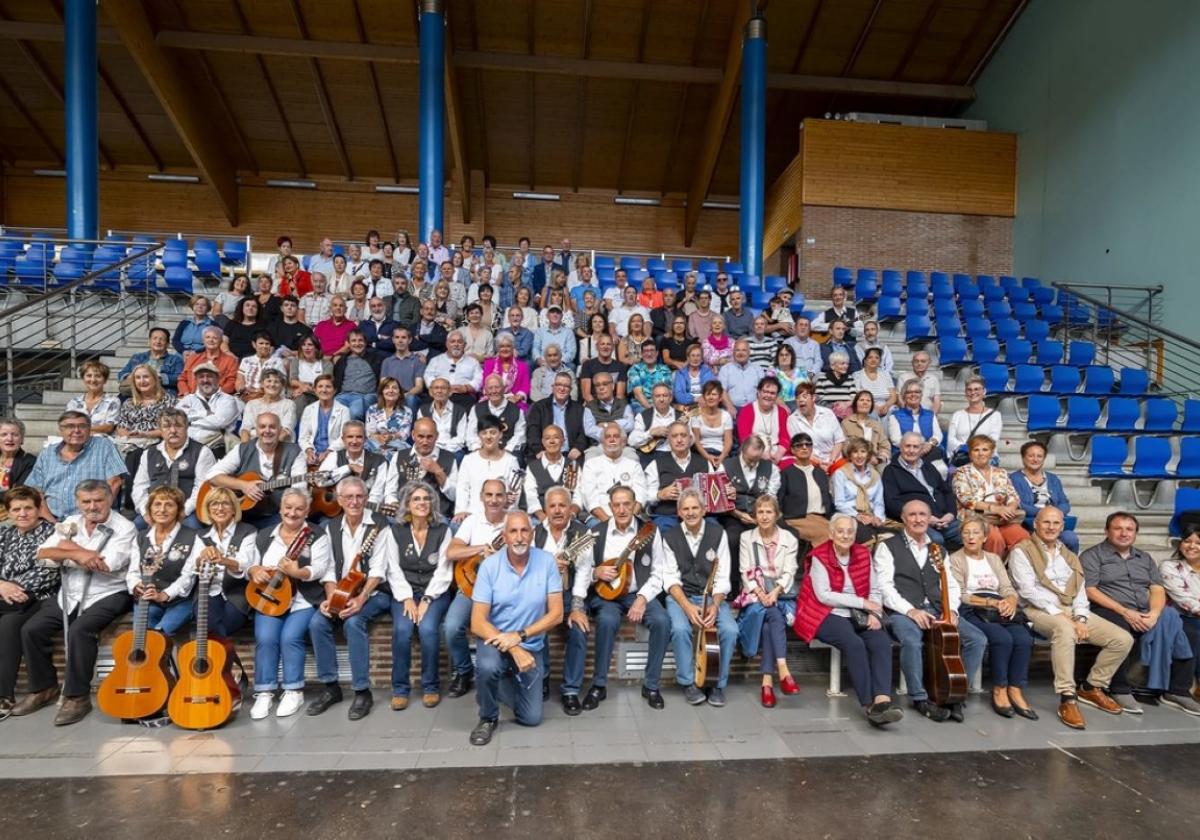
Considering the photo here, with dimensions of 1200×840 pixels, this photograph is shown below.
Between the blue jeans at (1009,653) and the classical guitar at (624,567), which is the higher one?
the classical guitar at (624,567)

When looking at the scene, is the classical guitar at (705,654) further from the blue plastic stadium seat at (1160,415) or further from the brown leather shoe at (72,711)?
the blue plastic stadium seat at (1160,415)

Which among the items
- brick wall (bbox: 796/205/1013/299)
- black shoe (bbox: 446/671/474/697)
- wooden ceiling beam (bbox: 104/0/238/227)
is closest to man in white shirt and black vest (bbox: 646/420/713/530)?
black shoe (bbox: 446/671/474/697)

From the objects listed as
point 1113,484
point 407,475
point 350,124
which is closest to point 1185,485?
point 1113,484

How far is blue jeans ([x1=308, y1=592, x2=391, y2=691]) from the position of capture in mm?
3818

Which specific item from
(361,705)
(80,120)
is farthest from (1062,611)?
(80,120)

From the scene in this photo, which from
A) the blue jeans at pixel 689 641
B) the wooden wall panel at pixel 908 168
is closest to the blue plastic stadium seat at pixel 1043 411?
the blue jeans at pixel 689 641

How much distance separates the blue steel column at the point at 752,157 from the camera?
12.6m

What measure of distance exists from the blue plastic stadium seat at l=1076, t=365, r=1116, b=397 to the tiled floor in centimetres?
486

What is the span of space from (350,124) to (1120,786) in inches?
700

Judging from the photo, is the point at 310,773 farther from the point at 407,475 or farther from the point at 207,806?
the point at 407,475

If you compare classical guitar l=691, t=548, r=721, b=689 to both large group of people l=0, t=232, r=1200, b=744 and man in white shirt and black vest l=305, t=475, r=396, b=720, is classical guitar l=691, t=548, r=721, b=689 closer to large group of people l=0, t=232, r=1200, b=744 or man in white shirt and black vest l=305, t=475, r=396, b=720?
large group of people l=0, t=232, r=1200, b=744

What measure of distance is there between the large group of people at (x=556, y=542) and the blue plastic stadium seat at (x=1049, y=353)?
3.57 meters

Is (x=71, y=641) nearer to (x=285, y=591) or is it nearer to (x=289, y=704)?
(x=285, y=591)

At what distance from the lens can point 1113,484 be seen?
6488 mm
